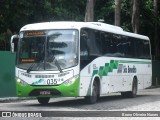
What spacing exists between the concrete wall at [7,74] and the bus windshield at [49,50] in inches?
154

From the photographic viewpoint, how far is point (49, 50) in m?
19.4

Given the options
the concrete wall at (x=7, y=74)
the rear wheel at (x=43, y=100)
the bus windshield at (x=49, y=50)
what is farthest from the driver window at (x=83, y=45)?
the concrete wall at (x=7, y=74)

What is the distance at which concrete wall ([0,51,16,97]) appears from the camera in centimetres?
2362

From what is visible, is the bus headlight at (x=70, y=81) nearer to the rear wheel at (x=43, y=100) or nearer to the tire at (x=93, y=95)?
the tire at (x=93, y=95)

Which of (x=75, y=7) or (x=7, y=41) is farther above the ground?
(x=75, y=7)

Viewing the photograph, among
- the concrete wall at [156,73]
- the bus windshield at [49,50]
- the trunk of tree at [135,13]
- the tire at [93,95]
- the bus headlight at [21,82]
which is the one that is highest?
the trunk of tree at [135,13]

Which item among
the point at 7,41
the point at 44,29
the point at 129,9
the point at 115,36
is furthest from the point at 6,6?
the point at 44,29

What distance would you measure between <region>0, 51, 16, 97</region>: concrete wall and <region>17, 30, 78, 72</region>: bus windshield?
390 cm

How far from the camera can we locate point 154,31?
1793 inches

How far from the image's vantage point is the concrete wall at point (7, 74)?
23625 mm

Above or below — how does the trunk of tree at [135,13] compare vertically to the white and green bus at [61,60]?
above

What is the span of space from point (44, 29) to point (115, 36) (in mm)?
4642

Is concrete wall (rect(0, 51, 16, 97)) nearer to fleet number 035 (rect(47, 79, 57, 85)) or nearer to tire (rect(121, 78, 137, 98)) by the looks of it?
fleet number 035 (rect(47, 79, 57, 85))

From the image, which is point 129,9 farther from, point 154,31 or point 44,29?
point 44,29
